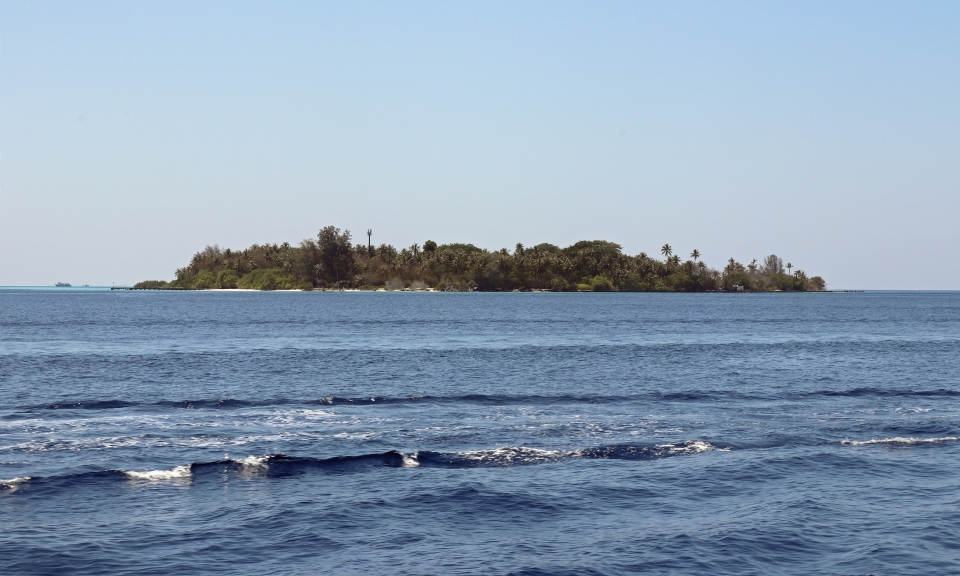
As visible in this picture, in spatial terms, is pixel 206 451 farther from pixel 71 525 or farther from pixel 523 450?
pixel 523 450

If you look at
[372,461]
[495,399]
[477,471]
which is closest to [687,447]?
[477,471]

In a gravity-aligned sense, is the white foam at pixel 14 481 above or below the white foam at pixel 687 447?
above

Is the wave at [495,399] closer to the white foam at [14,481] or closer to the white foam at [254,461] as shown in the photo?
the white foam at [254,461]

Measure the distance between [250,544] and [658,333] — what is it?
9446cm

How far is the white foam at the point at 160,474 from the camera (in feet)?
84.5

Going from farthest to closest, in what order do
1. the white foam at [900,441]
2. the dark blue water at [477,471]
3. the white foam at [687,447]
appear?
the white foam at [900,441]
the white foam at [687,447]
the dark blue water at [477,471]

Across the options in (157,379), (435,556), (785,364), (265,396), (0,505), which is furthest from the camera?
(785,364)

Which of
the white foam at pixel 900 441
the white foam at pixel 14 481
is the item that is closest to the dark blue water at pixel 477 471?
the white foam at pixel 14 481

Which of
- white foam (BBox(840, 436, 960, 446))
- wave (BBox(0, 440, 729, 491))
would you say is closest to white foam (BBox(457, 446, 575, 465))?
wave (BBox(0, 440, 729, 491))

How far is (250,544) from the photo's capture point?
1970cm

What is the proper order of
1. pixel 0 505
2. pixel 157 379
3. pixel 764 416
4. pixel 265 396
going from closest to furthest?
pixel 0 505
pixel 764 416
pixel 265 396
pixel 157 379

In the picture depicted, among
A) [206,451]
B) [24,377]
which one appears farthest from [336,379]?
[206,451]

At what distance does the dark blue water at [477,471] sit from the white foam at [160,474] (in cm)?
12

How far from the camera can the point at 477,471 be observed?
27.1 metres
